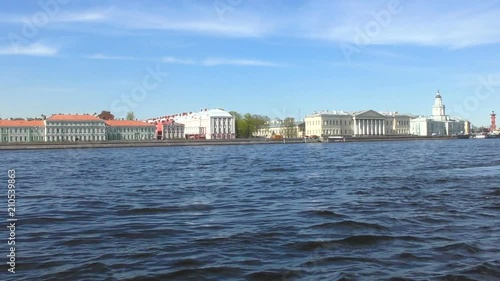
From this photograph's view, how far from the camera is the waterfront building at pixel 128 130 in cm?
13175

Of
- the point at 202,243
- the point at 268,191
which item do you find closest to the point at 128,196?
the point at 268,191

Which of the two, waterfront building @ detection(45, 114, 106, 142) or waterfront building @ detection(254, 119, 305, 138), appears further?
waterfront building @ detection(254, 119, 305, 138)

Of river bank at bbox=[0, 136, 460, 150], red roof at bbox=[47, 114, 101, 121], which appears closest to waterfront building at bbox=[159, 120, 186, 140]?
red roof at bbox=[47, 114, 101, 121]

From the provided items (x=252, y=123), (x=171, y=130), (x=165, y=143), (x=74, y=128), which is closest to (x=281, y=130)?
(x=252, y=123)

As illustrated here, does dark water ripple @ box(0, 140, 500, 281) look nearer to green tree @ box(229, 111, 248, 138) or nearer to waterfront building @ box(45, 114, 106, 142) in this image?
waterfront building @ box(45, 114, 106, 142)

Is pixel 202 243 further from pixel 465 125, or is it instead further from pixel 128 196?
pixel 465 125

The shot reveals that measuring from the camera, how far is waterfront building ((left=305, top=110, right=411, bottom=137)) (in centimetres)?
15538

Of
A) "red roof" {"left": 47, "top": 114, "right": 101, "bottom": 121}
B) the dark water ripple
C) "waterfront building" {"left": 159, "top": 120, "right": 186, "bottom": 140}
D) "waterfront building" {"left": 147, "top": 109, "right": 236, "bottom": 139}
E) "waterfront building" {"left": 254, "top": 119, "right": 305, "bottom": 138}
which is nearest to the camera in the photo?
A: the dark water ripple

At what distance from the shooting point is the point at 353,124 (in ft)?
529

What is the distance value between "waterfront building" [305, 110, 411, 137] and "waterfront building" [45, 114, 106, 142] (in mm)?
64928

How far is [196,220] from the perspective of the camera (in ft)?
35.6

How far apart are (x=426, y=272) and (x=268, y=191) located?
10002 mm

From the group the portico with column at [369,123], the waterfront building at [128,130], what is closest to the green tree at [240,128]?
the waterfront building at [128,130]

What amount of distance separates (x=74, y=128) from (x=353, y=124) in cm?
8605
